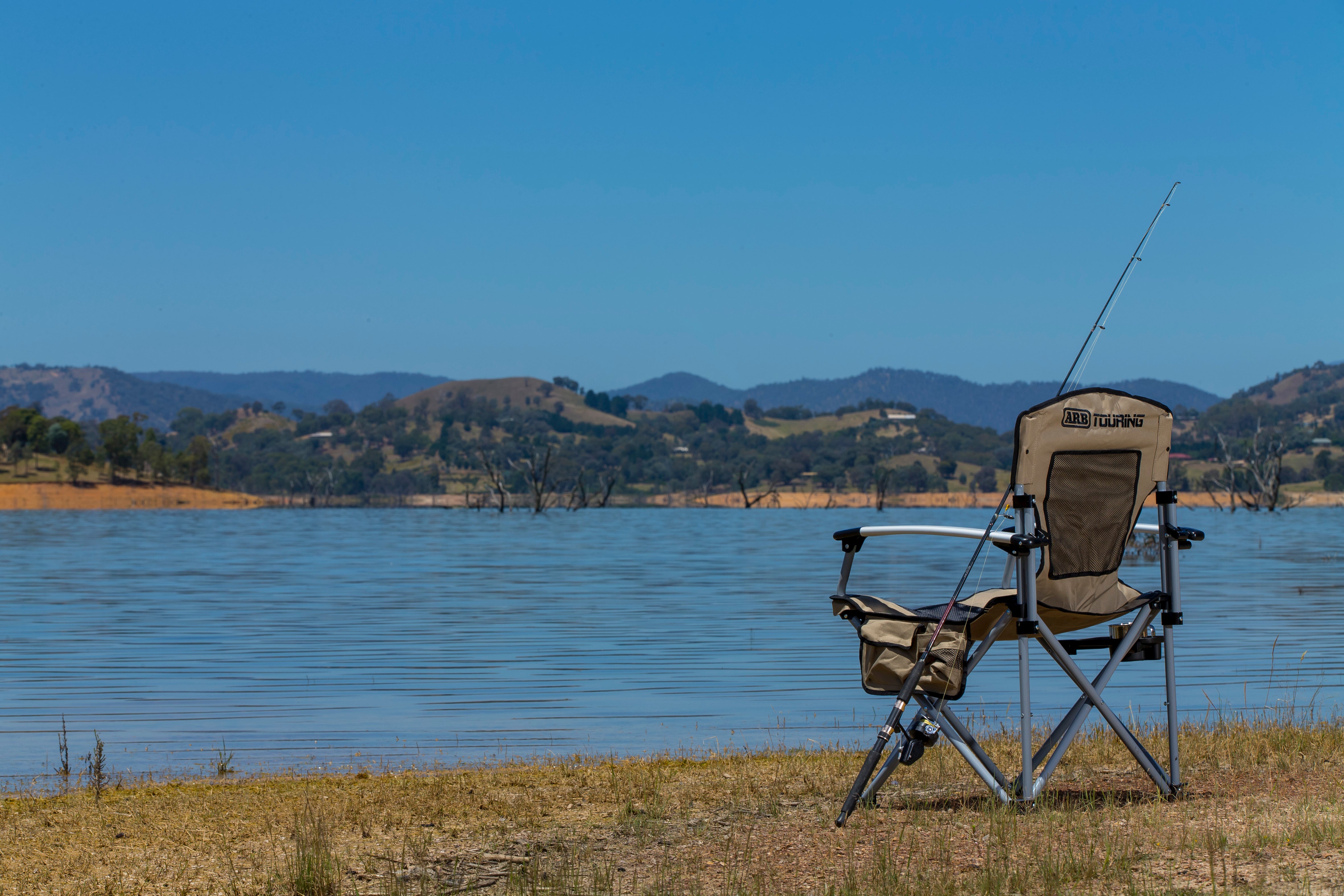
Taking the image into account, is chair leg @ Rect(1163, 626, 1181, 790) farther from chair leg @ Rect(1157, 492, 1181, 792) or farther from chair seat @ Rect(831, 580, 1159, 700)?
chair seat @ Rect(831, 580, 1159, 700)

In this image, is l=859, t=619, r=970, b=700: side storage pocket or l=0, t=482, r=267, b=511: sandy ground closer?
l=859, t=619, r=970, b=700: side storage pocket

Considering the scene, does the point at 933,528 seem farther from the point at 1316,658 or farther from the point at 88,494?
the point at 88,494

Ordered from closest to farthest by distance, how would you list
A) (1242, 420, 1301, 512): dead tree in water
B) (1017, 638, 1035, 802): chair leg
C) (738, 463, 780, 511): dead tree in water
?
1. (1017, 638, 1035, 802): chair leg
2. (1242, 420, 1301, 512): dead tree in water
3. (738, 463, 780, 511): dead tree in water

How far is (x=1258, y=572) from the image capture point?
1350 inches

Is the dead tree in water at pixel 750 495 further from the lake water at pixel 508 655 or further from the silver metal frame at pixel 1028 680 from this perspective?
the silver metal frame at pixel 1028 680

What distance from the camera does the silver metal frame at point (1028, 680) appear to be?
5.43 m

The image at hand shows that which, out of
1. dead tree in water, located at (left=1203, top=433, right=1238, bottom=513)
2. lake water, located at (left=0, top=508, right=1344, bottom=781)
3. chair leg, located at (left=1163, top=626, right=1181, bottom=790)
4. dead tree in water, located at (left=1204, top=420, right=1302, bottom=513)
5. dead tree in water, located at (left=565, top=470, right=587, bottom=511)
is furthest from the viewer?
dead tree in water, located at (left=565, top=470, right=587, bottom=511)

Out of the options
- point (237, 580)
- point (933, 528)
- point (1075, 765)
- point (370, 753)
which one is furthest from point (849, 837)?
point (237, 580)

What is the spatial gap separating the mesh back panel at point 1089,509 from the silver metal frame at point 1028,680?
11 centimetres

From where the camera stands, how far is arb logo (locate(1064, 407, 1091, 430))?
218 inches

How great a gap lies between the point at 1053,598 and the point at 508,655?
12.4m

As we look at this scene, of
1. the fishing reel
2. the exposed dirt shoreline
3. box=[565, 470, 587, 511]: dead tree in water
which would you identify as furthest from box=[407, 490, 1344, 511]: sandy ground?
the fishing reel

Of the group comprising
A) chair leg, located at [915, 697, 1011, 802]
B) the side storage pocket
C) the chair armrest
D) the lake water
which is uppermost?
the chair armrest

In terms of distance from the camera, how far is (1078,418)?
5562 millimetres
